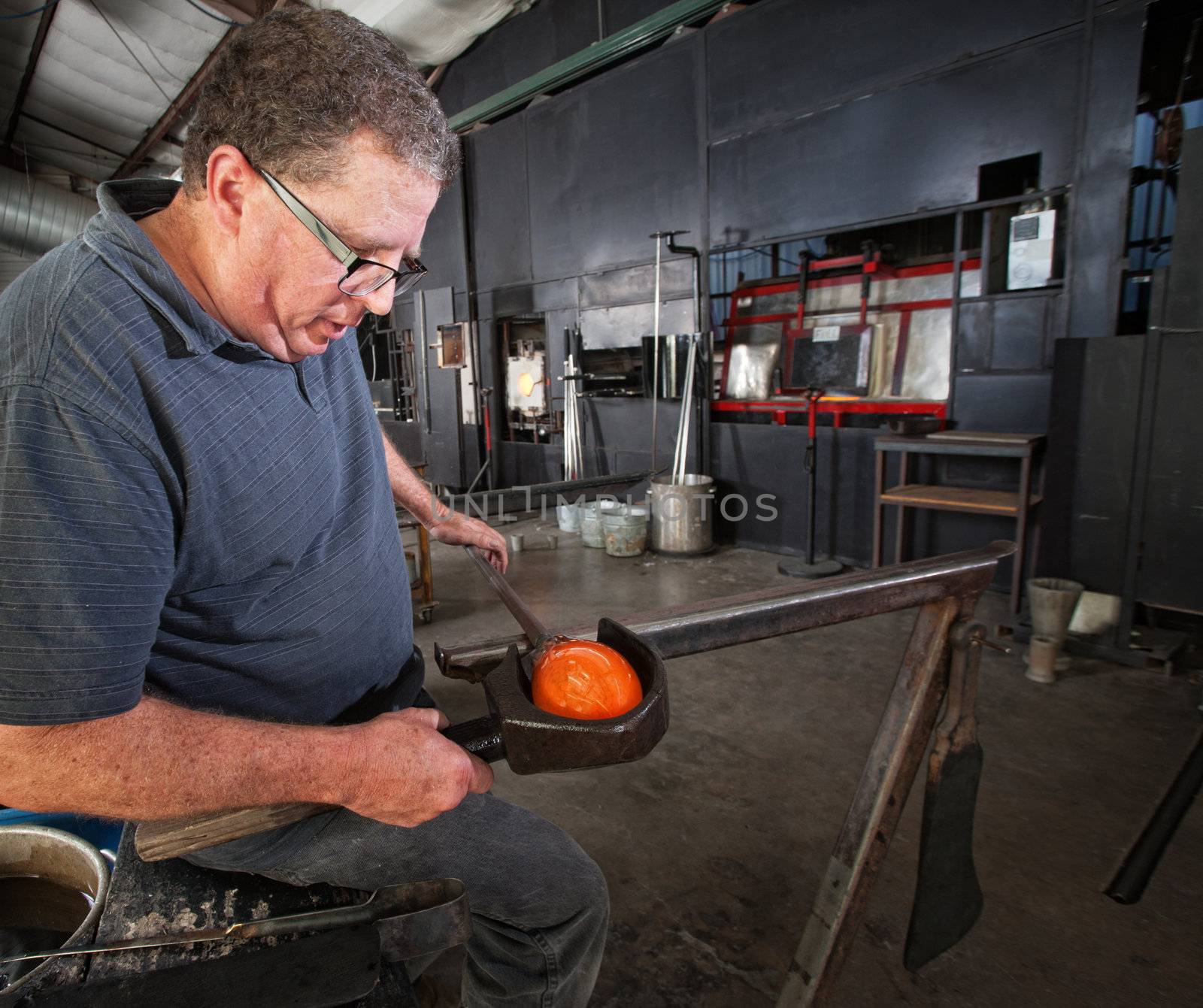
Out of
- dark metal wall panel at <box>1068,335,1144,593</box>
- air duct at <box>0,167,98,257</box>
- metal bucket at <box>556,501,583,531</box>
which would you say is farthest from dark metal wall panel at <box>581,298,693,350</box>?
air duct at <box>0,167,98,257</box>

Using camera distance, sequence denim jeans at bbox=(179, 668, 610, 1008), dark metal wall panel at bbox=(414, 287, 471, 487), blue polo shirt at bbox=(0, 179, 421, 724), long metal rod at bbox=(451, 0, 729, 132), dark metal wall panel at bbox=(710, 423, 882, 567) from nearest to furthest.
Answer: blue polo shirt at bbox=(0, 179, 421, 724) → denim jeans at bbox=(179, 668, 610, 1008) → dark metal wall panel at bbox=(710, 423, 882, 567) → long metal rod at bbox=(451, 0, 729, 132) → dark metal wall panel at bbox=(414, 287, 471, 487)

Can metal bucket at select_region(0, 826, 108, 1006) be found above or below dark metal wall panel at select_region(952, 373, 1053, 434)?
below

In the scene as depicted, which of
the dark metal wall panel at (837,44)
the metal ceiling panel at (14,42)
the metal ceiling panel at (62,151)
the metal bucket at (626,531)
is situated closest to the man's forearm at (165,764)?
the metal bucket at (626,531)

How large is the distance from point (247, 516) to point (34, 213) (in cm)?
1068

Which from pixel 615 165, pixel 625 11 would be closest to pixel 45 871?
pixel 615 165

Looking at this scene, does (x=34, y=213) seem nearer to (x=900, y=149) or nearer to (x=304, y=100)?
(x=900, y=149)

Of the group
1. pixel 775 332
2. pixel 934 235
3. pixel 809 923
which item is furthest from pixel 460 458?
pixel 809 923

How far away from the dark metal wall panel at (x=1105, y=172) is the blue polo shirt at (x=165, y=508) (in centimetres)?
387

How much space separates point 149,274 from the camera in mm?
853

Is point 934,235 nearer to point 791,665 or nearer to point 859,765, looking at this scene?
point 791,665

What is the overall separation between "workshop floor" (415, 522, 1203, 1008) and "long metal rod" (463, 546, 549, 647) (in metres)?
1.03

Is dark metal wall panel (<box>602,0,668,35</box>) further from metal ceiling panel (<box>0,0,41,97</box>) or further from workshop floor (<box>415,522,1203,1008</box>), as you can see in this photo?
workshop floor (<box>415,522,1203,1008</box>)

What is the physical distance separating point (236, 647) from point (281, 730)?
7.3 inches

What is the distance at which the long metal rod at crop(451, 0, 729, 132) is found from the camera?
4992 mm
